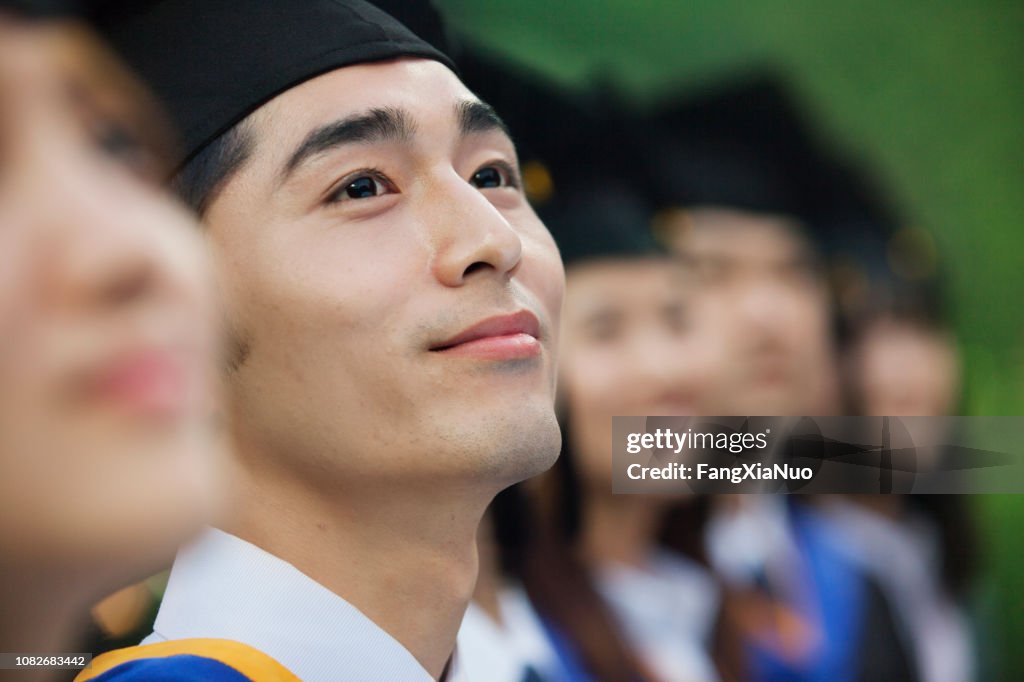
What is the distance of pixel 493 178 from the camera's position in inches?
50.4

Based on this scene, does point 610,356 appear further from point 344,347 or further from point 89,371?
point 89,371

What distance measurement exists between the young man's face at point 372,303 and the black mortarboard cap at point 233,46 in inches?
0.9

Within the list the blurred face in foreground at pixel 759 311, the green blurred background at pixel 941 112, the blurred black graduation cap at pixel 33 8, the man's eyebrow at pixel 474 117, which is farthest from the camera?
the green blurred background at pixel 941 112

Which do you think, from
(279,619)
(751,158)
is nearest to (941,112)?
(751,158)

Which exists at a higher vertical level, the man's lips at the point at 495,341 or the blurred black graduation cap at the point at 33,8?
the blurred black graduation cap at the point at 33,8

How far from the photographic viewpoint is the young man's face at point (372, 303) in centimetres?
110

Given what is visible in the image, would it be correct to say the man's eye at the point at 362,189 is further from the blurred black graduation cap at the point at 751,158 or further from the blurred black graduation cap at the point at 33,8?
the blurred black graduation cap at the point at 751,158

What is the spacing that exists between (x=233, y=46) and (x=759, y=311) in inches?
63.5

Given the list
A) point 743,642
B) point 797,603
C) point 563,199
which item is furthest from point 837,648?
point 563,199

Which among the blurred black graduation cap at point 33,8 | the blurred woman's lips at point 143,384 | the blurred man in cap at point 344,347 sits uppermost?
the blurred black graduation cap at point 33,8

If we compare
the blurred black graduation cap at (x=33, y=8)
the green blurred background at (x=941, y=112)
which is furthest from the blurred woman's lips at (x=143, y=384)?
the green blurred background at (x=941, y=112)

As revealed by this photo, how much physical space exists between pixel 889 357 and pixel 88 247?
2.55 metres

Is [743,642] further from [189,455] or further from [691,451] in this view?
[189,455]

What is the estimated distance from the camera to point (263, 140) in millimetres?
1143
